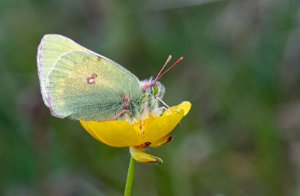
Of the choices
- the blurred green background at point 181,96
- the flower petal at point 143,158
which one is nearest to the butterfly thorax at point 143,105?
the flower petal at point 143,158

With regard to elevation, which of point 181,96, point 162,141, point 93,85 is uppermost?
point 93,85

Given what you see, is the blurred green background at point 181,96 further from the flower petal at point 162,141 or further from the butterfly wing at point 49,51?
the flower petal at point 162,141

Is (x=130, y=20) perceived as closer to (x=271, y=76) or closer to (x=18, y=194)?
(x=271, y=76)

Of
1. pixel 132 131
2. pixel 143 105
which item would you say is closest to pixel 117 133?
pixel 132 131

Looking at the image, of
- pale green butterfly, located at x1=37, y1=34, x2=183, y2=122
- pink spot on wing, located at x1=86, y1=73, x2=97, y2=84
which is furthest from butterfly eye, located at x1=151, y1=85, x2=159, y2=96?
pink spot on wing, located at x1=86, y1=73, x2=97, y2=84

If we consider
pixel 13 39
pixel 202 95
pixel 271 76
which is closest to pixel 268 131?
pixel 271 76

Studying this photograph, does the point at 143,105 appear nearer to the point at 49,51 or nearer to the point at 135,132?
the point at 135,132
